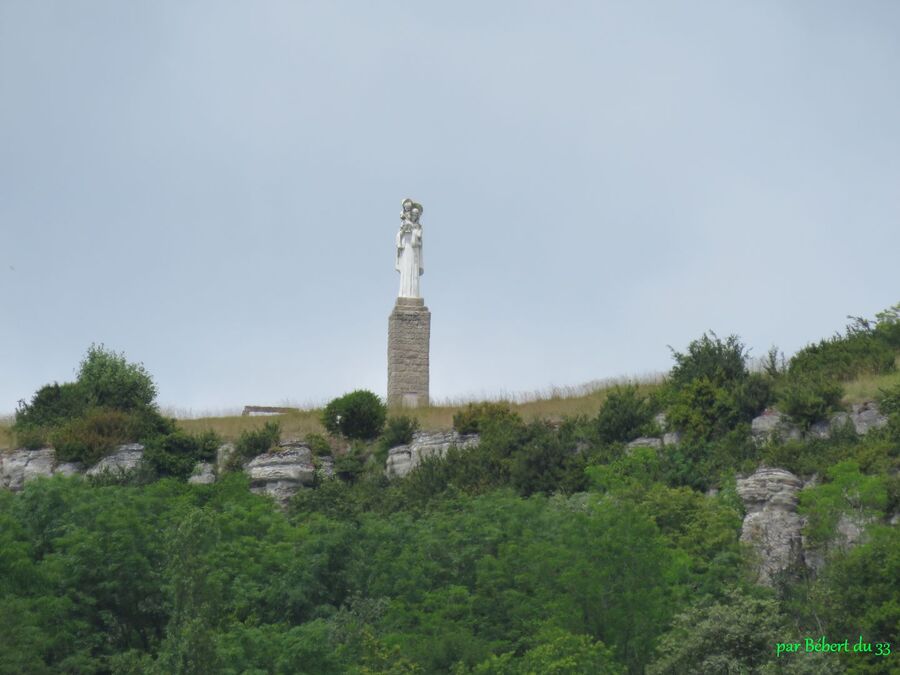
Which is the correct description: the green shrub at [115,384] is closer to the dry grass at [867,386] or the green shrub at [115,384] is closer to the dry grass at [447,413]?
the dry grass at [447,413]

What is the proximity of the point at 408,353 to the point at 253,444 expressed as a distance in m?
5.78

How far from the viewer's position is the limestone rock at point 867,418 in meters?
35.0

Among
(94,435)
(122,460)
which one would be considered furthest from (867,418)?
(94,435)

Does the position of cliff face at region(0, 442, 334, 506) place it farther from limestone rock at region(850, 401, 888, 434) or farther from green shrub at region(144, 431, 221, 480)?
limestone rock at region(850, 401, 888, 434)

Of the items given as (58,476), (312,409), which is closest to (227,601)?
(58,476)

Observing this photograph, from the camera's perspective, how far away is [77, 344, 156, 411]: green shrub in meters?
42.5

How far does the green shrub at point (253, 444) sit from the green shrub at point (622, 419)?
7.94 m

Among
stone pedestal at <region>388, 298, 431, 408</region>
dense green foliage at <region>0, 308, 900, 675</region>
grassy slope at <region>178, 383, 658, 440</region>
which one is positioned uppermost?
stone pedestal at <region>388, 298, 431, 408</region>

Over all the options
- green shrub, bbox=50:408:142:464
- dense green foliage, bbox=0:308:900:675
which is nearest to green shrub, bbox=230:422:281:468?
green shrub, bbox=50:408:142:464

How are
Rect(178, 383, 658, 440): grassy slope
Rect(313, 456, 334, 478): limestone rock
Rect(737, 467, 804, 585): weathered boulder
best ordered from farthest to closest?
Rect(178, 383, 658, 440): grassy slope < Rect(313, 456, 334, 478): limestone rock < Rect(737, 467, 804, 585): weathered boulder

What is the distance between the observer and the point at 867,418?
35312 millimetres

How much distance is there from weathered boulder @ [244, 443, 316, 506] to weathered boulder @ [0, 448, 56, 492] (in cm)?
513

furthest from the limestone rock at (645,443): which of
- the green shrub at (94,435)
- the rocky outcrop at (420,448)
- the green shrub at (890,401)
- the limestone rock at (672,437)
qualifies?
the green shrub at (94,435)

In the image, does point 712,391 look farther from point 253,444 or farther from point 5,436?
point 5,436
